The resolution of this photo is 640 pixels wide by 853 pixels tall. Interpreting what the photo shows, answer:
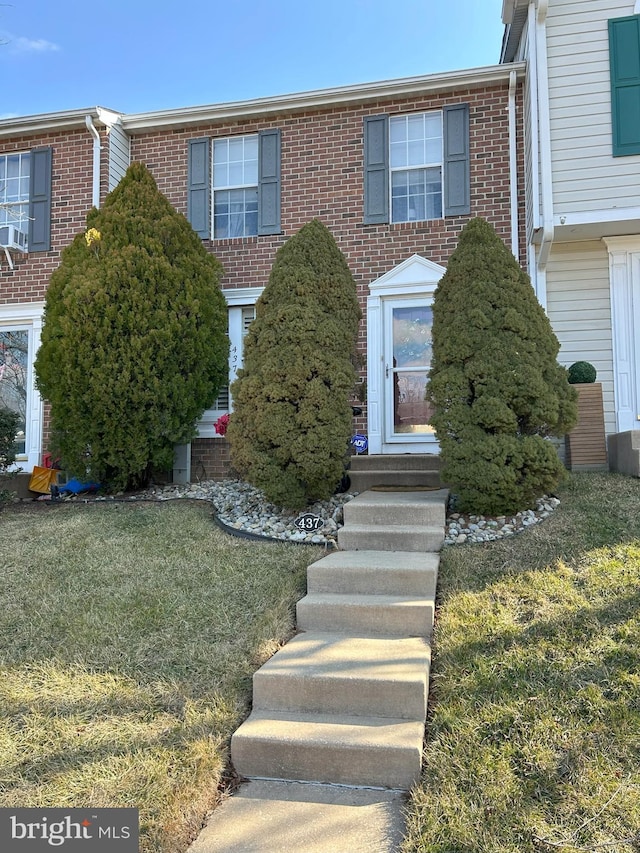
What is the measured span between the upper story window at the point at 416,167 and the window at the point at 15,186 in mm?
5004

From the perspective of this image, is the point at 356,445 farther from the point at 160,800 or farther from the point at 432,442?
the point at 160,800

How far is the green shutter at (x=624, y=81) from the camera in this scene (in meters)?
7.07

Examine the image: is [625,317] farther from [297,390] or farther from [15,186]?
[15,186]

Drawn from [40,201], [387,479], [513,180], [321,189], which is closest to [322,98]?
[321,189]

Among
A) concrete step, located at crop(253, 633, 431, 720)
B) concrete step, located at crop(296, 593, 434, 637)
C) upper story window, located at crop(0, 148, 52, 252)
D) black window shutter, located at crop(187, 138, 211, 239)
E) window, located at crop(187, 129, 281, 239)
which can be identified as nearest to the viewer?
concrete step, located at crop(253, 633, 431, 720)

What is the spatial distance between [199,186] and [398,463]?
187 inches

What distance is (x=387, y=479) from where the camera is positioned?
6387 millimetres

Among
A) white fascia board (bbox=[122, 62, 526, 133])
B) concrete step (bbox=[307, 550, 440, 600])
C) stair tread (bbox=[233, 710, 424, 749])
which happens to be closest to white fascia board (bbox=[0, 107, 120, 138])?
white fascia board (bbox=[122, 62, 526, 133])

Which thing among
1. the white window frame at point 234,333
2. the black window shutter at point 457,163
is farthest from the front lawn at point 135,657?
the black window shutter at point 457,163

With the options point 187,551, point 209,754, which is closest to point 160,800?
point 209,754

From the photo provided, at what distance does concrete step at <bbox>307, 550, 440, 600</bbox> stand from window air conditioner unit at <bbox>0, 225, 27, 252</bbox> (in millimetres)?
6844

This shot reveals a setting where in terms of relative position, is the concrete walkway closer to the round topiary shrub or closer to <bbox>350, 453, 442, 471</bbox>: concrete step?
<bbox>350, 453, 442, 471</bbox>: concrete step

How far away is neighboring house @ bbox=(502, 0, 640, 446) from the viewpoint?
23.2 ft

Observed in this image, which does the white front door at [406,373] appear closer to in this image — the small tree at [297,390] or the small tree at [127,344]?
the small tree at [297,390]
